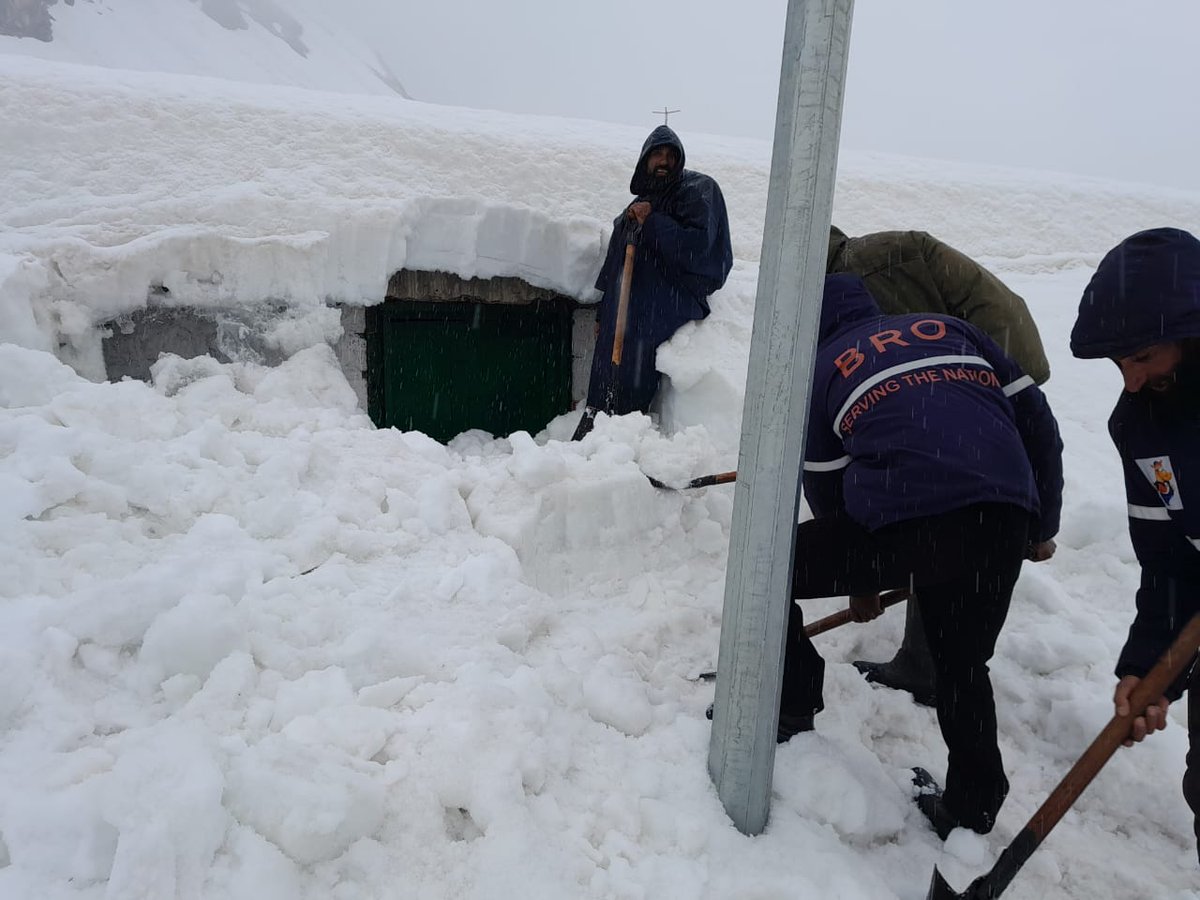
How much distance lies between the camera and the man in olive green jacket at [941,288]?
10.1ft

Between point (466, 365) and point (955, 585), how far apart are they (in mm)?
3692

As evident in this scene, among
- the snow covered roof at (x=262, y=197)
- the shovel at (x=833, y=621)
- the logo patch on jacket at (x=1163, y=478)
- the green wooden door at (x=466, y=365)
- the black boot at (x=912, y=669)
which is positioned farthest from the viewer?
the green wooden door at (x=466, y=365)

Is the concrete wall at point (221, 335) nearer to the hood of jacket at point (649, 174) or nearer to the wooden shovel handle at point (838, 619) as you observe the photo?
the hood of jacket at point (649, 174)

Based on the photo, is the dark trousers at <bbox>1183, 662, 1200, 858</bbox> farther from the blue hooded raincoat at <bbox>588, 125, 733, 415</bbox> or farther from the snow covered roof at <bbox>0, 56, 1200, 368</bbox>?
the snow covered roof at <bbox>0, 56, 1200, 368</bbox>

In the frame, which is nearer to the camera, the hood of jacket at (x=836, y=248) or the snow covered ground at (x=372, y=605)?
the snow covered ground at (x=372, y=605)

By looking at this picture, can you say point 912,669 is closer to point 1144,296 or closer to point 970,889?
point 970,889

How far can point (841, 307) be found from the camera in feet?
7.33

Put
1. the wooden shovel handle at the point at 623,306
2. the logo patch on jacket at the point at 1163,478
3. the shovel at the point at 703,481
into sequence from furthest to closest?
the wooden shovel handle at the point at 623,306 < the shovel at the point at 703,481 < the logo patch on jacket at the point at 1163,478

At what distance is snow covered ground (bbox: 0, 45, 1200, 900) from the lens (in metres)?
1.65

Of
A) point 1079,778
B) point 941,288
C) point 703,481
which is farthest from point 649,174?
point 1079,778

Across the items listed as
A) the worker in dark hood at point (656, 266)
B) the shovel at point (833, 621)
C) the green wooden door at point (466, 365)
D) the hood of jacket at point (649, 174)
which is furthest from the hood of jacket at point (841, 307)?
the green wooden door at point (466, 365)

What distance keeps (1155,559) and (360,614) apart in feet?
6.86

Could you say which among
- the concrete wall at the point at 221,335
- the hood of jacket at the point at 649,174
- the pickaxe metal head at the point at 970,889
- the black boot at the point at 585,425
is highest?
the hood of jacket at the point at 649,174

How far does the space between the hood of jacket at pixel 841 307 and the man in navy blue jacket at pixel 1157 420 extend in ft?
1.88
